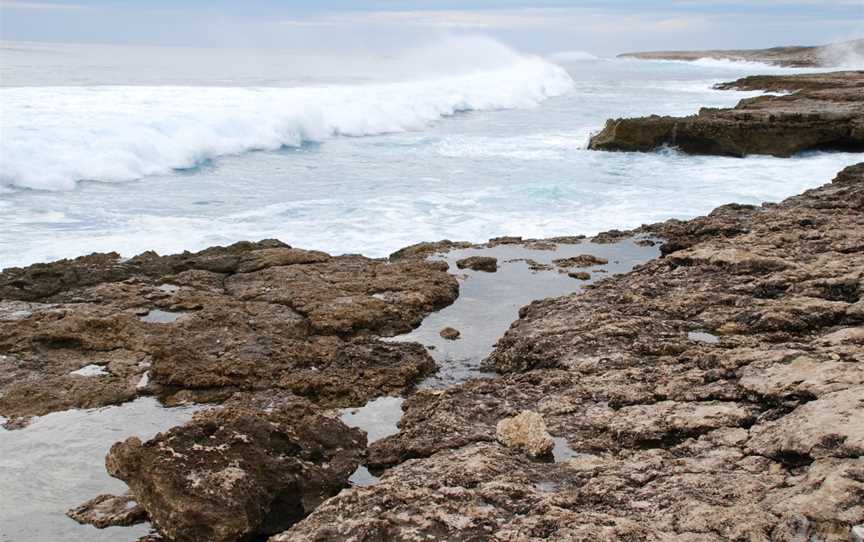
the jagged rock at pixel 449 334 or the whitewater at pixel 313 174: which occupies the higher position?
the whitewater at pixel 313 174

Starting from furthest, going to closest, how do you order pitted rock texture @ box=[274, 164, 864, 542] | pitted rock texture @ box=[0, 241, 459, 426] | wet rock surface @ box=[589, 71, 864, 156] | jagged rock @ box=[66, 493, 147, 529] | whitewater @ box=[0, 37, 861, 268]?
wet rock surface @ box=[589, 71, 864, 156] → whitewater @ box=[0, 37, 861, 268] → pitted rock texture @ box=[0, 241, 459, 426] → jagged rock @ box=[66, 493, 147, 529] → pitted rock texture @ box=[274, 164, 864, 542]

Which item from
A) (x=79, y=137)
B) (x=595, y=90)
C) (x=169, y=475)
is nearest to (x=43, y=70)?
(x=79, y=137)

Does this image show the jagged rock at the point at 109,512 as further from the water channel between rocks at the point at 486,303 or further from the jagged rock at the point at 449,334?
the jagged rock at the point at 449,334

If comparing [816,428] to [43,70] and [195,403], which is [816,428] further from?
[43,70]

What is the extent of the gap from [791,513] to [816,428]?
571mm

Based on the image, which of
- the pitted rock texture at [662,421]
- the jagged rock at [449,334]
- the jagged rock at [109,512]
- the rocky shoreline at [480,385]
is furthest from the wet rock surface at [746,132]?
the jagged rock at [109,512]

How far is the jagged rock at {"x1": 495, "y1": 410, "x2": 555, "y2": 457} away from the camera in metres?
3.62

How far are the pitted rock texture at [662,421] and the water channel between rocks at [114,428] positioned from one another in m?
0.28

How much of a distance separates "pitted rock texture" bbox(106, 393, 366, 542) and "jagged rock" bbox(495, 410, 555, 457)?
2.44ft

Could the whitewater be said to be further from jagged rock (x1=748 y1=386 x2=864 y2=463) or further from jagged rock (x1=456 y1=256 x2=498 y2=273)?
jagged rock (x1=748 y1=386 x2=864 y2=463)

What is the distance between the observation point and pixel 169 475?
3.35 meters

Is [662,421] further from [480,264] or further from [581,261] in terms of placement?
[581,261]

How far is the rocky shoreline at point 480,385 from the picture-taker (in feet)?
9.61

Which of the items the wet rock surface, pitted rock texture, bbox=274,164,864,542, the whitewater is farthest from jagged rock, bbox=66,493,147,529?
the wet rock surface
